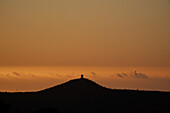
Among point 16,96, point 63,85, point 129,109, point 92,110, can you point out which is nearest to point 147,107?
point 129,109

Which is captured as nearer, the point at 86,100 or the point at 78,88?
the point at 86,100

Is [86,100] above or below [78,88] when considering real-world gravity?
below

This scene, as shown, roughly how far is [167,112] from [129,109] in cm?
355

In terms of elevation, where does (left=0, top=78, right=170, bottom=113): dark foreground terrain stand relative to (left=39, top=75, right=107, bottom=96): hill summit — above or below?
below

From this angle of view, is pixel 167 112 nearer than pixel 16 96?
Yes

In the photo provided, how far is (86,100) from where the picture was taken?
4834 centimetres

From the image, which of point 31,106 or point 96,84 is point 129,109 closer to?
point 96,84

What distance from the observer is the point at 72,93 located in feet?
161

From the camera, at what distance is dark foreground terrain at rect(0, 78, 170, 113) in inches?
1848

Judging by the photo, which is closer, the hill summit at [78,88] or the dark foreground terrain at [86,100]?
the dark foreground terrain at [86,100]

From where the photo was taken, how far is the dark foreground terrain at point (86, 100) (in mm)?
46938

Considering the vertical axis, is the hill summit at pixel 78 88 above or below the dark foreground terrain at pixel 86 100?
above

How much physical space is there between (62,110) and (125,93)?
6.15m

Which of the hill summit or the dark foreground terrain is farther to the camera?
the hill summit
